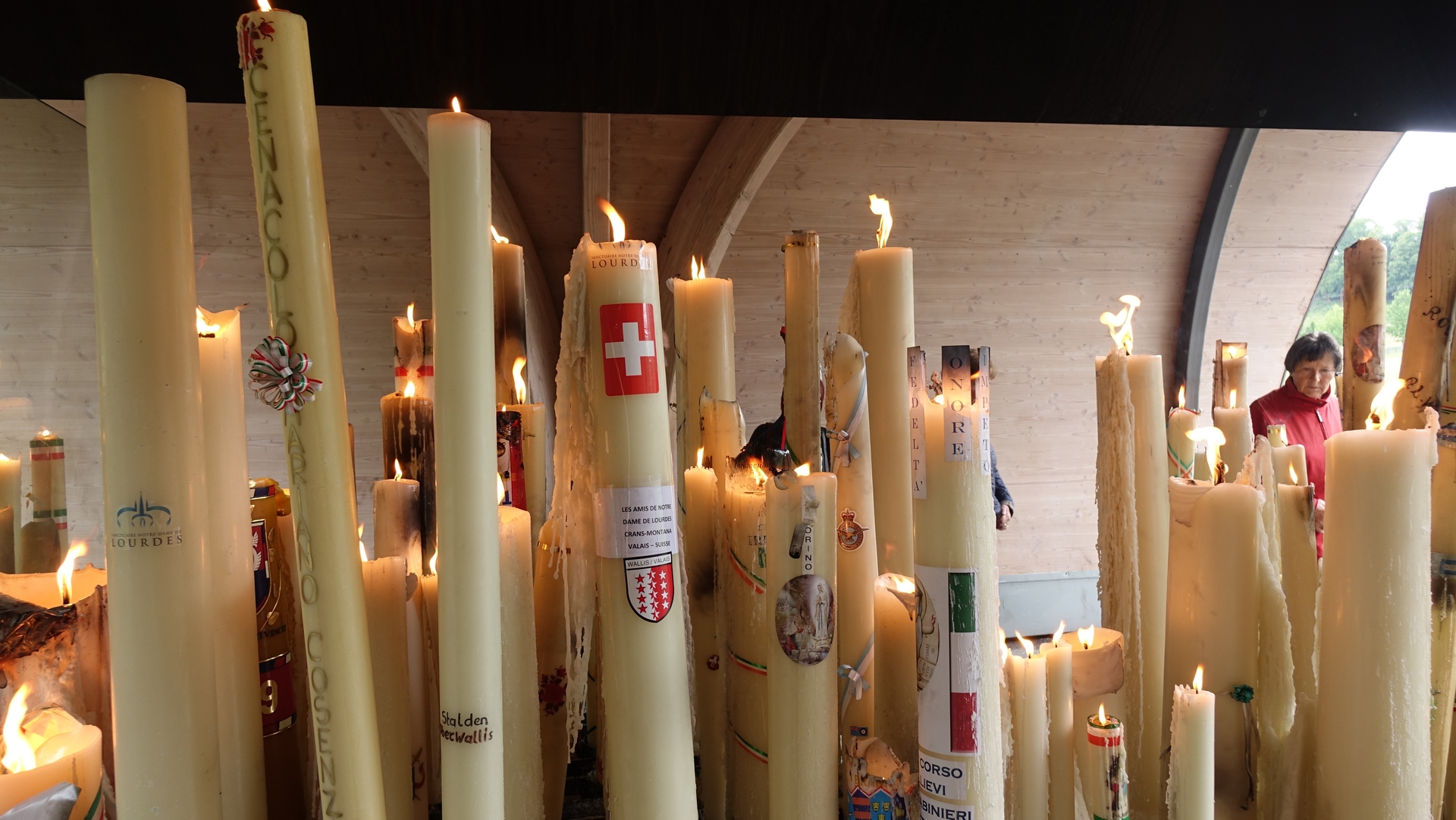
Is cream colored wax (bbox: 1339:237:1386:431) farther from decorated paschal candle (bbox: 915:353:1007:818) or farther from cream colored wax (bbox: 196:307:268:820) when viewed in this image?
cream colored wax (bbox: 196:307:268:820)

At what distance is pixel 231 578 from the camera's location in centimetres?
38

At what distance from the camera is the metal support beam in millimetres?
3762

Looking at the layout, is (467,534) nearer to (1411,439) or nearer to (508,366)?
(508,366)

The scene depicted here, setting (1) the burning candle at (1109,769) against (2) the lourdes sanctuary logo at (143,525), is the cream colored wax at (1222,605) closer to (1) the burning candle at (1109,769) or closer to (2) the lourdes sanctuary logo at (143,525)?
(1) the burning candle at (1109,769)

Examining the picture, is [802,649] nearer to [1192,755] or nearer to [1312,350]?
[1192,755]

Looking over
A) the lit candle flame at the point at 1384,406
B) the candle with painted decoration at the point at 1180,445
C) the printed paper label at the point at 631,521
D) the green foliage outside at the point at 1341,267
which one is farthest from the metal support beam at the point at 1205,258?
the printed paper label at the point at 631,521

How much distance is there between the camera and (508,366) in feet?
1.66

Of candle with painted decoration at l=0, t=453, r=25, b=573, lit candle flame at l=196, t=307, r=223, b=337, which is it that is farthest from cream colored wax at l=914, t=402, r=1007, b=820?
candle with painted decoration at l=0, t=453, r=25, b=573

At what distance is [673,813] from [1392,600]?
39cm

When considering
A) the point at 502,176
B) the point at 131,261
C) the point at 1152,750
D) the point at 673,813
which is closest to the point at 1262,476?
the point at 1152,750

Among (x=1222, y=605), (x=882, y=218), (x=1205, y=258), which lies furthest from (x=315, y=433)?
(x=1205, y=258)

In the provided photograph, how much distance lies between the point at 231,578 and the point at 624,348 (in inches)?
8.4

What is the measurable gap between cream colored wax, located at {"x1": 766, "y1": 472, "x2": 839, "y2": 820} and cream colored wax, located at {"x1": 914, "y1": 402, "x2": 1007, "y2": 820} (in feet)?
0.17

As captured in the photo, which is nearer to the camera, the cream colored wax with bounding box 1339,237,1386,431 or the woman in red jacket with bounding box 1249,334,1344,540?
the cream colored wax with bounding box 1339,237,1386,431
